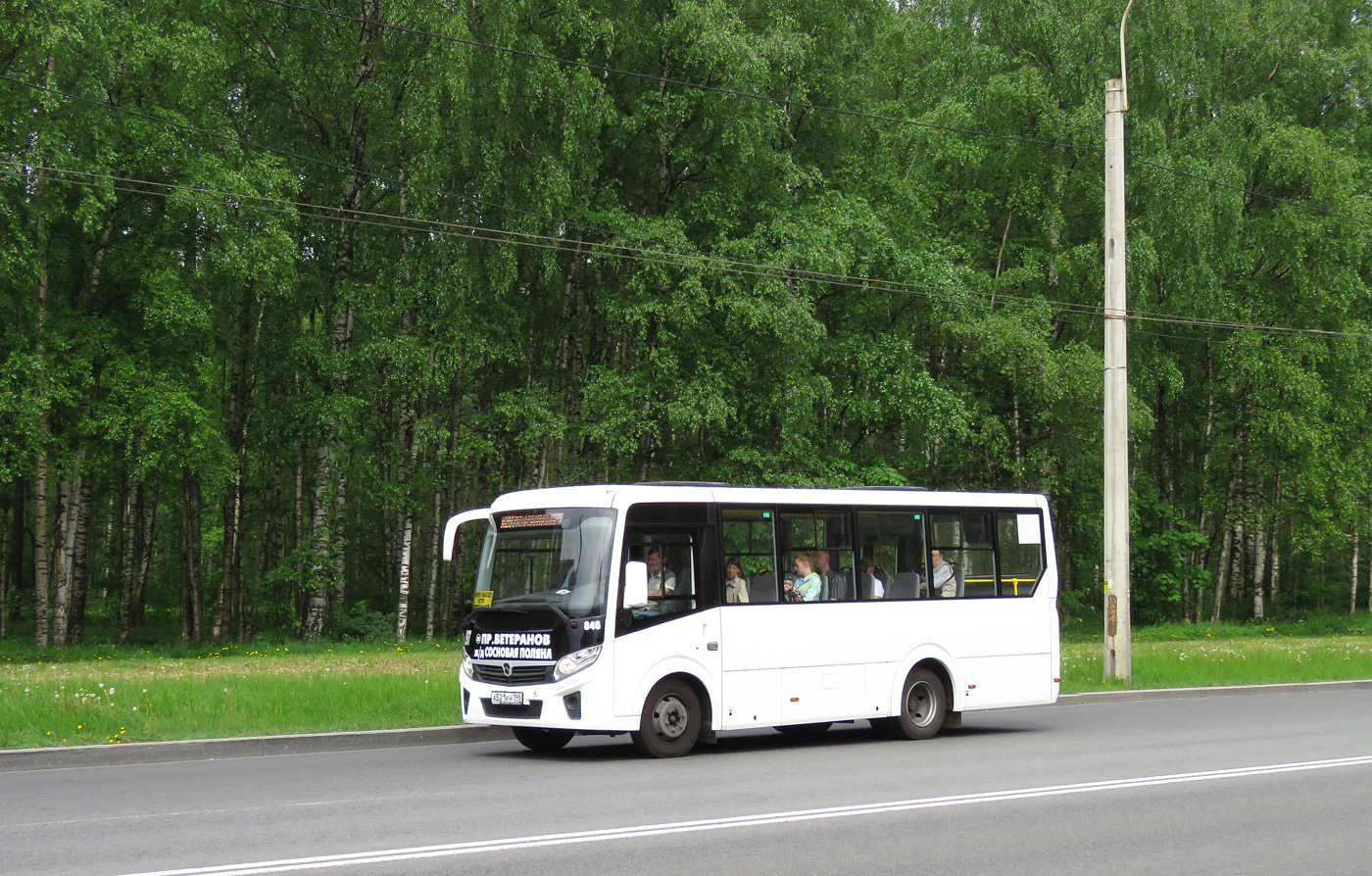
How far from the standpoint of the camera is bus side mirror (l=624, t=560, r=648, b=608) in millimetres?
13156

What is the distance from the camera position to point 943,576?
634 inches

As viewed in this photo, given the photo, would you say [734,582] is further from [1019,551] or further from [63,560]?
[63,560]

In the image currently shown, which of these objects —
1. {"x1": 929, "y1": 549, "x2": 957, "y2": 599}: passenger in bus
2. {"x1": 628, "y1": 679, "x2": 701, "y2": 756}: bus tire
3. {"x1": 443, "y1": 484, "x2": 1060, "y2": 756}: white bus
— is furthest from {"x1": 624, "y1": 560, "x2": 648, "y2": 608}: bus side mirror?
{"x1": 929, "y1": 549, "x2": 957, "y2": 599}: passenger in bus

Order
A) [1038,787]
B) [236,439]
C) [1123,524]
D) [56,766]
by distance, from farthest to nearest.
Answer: [236,439] < [1123,524] < [56,766] < [1038,787]

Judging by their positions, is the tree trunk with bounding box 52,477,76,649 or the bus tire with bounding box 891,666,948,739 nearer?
the bus tire with bounding box 891,666,948,739

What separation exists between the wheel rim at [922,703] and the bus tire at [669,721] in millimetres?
3242

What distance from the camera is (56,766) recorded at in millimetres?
12664

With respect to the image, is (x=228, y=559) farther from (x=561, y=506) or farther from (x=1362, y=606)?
(x=1362, y=606)

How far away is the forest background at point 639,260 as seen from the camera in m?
27.3

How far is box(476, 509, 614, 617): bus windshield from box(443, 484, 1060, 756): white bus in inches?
0.7

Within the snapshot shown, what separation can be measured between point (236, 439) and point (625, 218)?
47.1ft

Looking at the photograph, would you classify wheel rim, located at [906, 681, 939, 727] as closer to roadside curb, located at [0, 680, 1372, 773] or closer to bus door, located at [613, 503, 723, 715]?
bus door, located at [613, 503, 723, 715]

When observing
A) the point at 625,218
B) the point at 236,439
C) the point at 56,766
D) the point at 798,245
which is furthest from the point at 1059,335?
the point at 56,766

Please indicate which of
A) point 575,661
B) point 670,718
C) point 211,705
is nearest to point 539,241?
point 211,705
